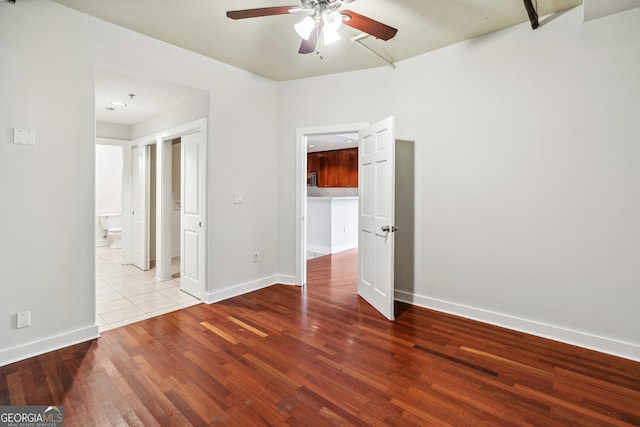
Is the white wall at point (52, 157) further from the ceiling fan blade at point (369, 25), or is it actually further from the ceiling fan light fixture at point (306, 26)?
the ceiling fan blade at point (369, 25)

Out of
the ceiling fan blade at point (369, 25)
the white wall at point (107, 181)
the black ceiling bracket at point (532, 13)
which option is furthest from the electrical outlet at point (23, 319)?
the white wall at point (107, 181)

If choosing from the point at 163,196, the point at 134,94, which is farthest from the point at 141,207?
the point at 134,94

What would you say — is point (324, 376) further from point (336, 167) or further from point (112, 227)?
point (336, 167)

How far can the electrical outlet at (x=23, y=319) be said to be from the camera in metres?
2.29

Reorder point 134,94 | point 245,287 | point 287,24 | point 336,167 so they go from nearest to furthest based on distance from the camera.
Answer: point 287,24, point 134,94, point 245,287, point 336,167

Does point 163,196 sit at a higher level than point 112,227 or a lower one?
higher

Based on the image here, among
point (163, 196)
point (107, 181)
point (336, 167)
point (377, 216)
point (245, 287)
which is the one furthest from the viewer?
point (336, 167)

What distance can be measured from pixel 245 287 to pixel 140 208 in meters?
2.52

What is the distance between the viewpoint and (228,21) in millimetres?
2648

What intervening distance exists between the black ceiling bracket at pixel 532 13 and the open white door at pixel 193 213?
10.6 feet

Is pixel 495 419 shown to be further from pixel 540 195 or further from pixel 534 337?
pixel 540 195

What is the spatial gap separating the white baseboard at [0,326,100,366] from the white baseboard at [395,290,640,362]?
312 cm

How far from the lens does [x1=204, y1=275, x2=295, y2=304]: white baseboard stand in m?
3.50

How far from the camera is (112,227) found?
7.34 meters
